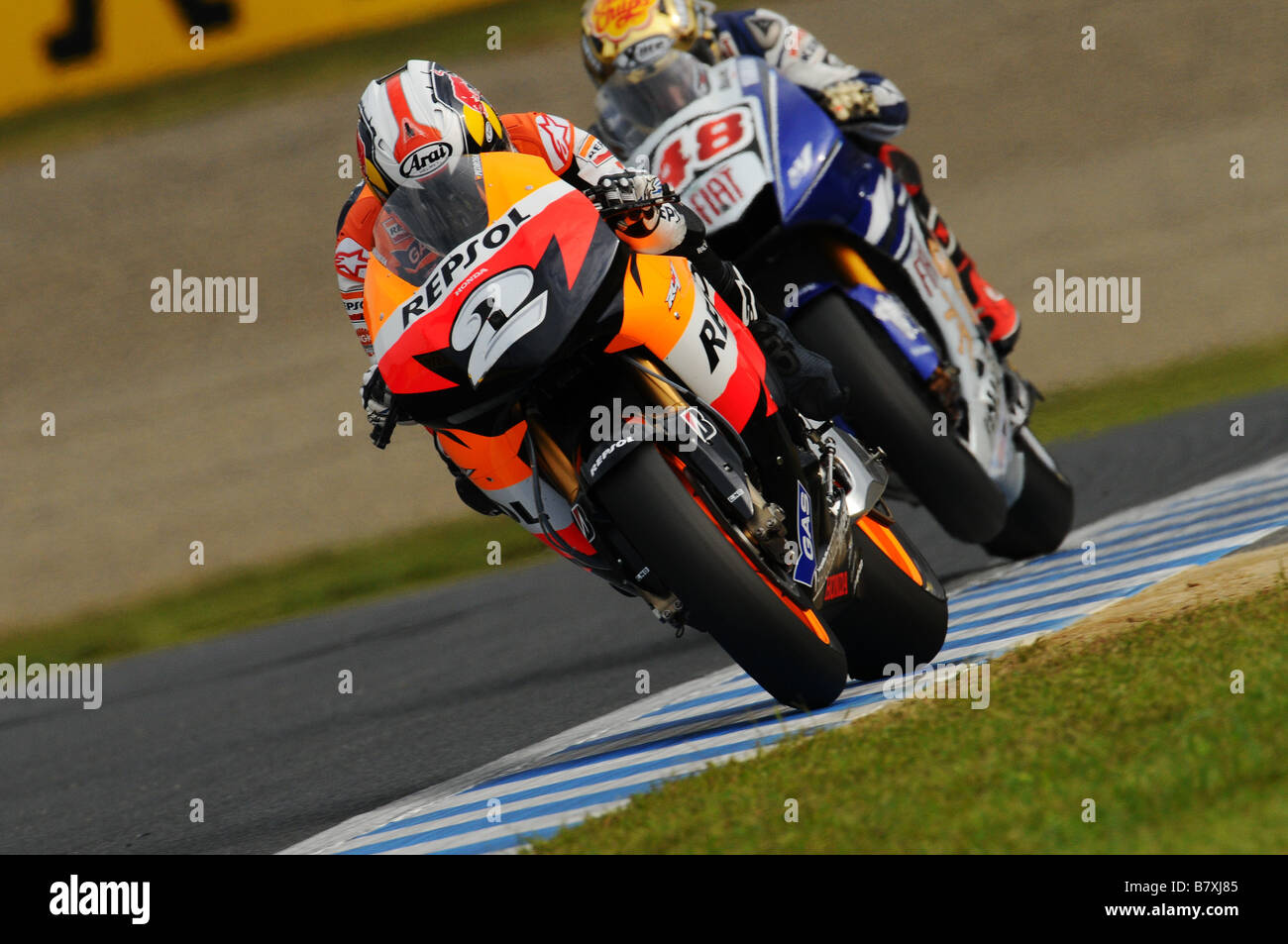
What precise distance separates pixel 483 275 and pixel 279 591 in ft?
26.1

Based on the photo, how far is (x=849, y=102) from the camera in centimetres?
609

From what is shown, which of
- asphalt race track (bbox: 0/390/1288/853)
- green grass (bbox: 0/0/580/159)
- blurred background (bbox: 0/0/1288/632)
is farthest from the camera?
green grass (bbox: 0/0/580/159)

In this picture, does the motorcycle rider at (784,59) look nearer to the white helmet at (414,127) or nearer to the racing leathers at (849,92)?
the racing leathers at (849,92)

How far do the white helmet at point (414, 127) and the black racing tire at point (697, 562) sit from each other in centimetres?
81

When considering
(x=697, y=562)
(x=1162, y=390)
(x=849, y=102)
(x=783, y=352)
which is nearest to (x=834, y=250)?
(x=849, y=102)

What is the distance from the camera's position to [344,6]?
2062 cm

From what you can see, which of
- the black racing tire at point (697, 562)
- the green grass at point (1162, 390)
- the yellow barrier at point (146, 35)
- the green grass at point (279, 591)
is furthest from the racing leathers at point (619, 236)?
the yellow barrier at point (146, 35)

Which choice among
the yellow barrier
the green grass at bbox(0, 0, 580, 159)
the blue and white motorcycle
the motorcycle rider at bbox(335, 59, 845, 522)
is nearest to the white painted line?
the blue and white motorcycle

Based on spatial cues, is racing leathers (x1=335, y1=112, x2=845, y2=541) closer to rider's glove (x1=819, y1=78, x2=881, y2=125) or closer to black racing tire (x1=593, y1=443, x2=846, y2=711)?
black racing tire (x1=593, y1=443, x2=846, y2=711)

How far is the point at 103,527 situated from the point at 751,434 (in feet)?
34.6

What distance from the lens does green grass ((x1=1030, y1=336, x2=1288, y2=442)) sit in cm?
1175

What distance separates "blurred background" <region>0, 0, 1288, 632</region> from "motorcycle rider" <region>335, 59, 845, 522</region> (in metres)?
8.29

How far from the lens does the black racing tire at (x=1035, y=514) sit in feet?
21.7

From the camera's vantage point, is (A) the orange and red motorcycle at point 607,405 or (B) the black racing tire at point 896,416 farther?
(B) the black racing tire at point 896,416
